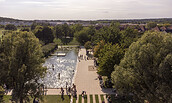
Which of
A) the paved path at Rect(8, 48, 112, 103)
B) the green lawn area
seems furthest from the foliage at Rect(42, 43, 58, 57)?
the green lawn area

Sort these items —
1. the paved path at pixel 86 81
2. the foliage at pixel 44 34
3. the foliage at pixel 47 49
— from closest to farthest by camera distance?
1. the paved path at pixel 86 81
2. the foliage at pixel 47 49
3. the foliage at pixel 44 34

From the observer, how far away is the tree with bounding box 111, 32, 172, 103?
45.0 ft

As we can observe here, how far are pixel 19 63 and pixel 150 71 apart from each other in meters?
14.1

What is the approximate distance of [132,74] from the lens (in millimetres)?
16438

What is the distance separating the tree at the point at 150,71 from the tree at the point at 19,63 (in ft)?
33.0

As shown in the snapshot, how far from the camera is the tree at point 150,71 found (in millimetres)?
13711

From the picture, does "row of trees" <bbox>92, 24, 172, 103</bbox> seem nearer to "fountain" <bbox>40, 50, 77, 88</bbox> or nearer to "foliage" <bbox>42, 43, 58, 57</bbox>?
"fountain" <bbox>40, 50, 77, 88</bbox>

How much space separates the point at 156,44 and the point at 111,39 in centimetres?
2797

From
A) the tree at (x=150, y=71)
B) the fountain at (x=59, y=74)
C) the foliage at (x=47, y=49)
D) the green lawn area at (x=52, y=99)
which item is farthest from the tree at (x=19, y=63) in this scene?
the foliage at (x=47, y=49)

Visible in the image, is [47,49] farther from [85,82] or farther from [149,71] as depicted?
[149,71]

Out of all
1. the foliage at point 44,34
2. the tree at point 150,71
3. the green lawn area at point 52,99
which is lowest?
the green lawn area at point 52,99

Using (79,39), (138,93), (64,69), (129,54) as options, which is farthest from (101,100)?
(79,39)

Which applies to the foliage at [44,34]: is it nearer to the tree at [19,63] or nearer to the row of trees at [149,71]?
the tree at [19,63]

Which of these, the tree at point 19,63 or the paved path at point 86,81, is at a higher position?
the tree at point 19,63
